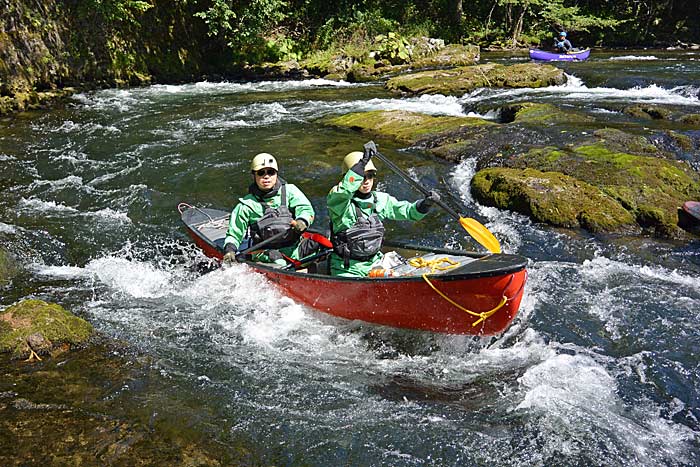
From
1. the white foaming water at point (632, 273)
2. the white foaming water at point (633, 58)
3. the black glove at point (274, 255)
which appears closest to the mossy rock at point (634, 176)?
the white foaming water at point (632, 273)

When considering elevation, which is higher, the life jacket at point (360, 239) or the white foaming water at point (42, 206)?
the life jacket at point (360, 239)

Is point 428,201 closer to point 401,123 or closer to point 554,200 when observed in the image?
point 554,200

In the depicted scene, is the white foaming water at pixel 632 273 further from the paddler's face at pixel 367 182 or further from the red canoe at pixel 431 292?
the paddler's face at pixel 367 182

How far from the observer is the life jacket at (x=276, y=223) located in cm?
607

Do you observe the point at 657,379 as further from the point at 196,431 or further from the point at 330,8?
the point at 330,8

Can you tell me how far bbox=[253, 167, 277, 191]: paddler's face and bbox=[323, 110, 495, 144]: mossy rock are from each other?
6390 mm

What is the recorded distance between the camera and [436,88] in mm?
17016

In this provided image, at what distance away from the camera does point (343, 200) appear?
533 cm

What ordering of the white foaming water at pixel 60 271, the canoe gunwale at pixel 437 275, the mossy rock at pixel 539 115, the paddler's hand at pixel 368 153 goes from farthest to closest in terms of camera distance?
the mossy rock at pixel 539 115
the white foaming water at pixel 60 271
the paddler's hand at pixel 368 153
the canoe gunwale at pixel 437 275

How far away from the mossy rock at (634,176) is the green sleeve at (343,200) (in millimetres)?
4765

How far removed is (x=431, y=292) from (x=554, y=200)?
409 centimetres

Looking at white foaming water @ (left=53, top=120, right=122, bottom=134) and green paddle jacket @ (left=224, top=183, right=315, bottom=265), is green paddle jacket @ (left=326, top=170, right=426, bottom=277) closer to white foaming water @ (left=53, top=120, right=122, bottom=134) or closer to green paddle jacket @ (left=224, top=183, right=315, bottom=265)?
green paddle jacket @ (left=224, top=183, right=315, bottom=265)

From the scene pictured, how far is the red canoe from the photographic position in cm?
468

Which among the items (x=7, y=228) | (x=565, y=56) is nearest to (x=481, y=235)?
(x=7, y=228)
